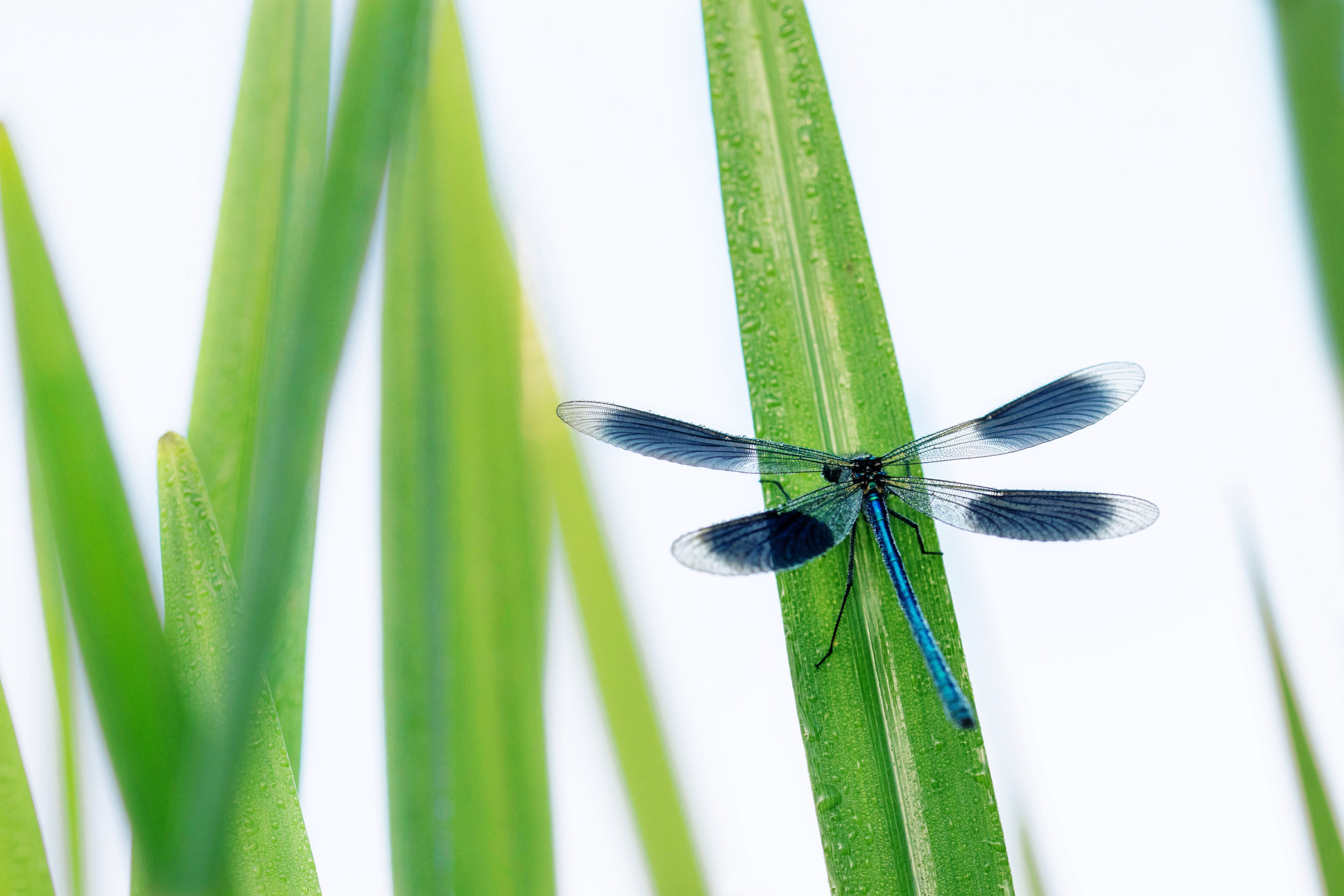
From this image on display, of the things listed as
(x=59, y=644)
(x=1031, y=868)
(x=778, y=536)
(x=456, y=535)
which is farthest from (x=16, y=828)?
(x=1031, y=868)

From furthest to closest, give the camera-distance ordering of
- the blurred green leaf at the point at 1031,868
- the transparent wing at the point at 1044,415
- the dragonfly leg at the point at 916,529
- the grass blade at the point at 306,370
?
the transparent wing at the point at 1044,415 → the blurred green leaf at the point at 1031,868 → the dragonfly leg at the point at 916,529 → the grass blade at the point at 306,370

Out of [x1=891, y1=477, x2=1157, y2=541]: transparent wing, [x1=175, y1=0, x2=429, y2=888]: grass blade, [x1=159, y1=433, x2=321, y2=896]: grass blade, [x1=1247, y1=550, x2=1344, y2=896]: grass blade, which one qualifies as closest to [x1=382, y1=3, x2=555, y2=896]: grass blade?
[x1=159, y1=433, x2=321, y2=896]: grass blade

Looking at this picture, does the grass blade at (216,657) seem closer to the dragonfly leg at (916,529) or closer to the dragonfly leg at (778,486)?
the dragonfly leg at (778,486)

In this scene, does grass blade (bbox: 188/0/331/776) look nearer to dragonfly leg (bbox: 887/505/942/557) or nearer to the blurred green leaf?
dragonfly leg (bbox: 887/505/942/557)

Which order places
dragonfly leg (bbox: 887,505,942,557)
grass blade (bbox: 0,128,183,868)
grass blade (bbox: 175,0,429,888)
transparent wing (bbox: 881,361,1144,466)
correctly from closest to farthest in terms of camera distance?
grass blade (bbox: 175,0,429,888)
grass blade (bbox: 0,128,183,868)
dragonfly leg (bbox: 887,505,942,557)
transparent wing (bbox: 881,361,1144,466)

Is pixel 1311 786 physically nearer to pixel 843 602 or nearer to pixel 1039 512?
pixel 1039 512

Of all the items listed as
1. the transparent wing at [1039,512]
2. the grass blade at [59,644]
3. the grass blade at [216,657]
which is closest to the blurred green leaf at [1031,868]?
the transparent wing at [1039,512]
